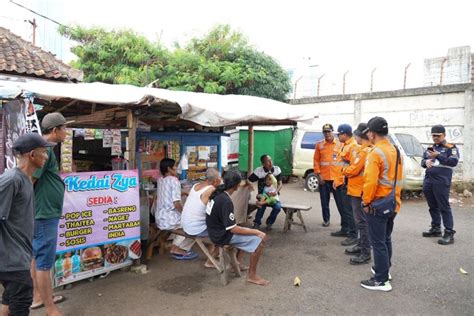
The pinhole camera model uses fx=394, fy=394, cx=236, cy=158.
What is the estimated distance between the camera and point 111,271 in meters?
4.83

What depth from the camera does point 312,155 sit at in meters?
12.1

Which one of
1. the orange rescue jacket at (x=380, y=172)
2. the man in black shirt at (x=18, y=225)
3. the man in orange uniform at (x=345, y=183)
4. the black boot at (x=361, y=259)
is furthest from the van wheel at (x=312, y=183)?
the man in black shirt at (x=18, y=225)

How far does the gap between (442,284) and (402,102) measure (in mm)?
9623

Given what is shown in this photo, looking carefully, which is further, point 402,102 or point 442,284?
point 402,102

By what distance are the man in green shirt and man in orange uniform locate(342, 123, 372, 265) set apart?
12.1 feet

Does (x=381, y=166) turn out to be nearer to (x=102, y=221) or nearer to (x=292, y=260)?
(x=292, y=260)

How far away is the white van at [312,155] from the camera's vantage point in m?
10.1

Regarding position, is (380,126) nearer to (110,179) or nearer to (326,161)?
(326,161)

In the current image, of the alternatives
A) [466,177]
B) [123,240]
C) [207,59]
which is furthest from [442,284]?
[207,59]

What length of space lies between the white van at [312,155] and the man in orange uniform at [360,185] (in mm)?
5031

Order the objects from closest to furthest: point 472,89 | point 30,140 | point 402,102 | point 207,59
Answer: point 30,140 → point 472,89 → point 402,102 → point 207,59

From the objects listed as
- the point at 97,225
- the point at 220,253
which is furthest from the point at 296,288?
the point at 97,225

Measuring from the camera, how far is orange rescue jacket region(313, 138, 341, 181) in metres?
6.97

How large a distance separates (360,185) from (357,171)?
194 millimetres
